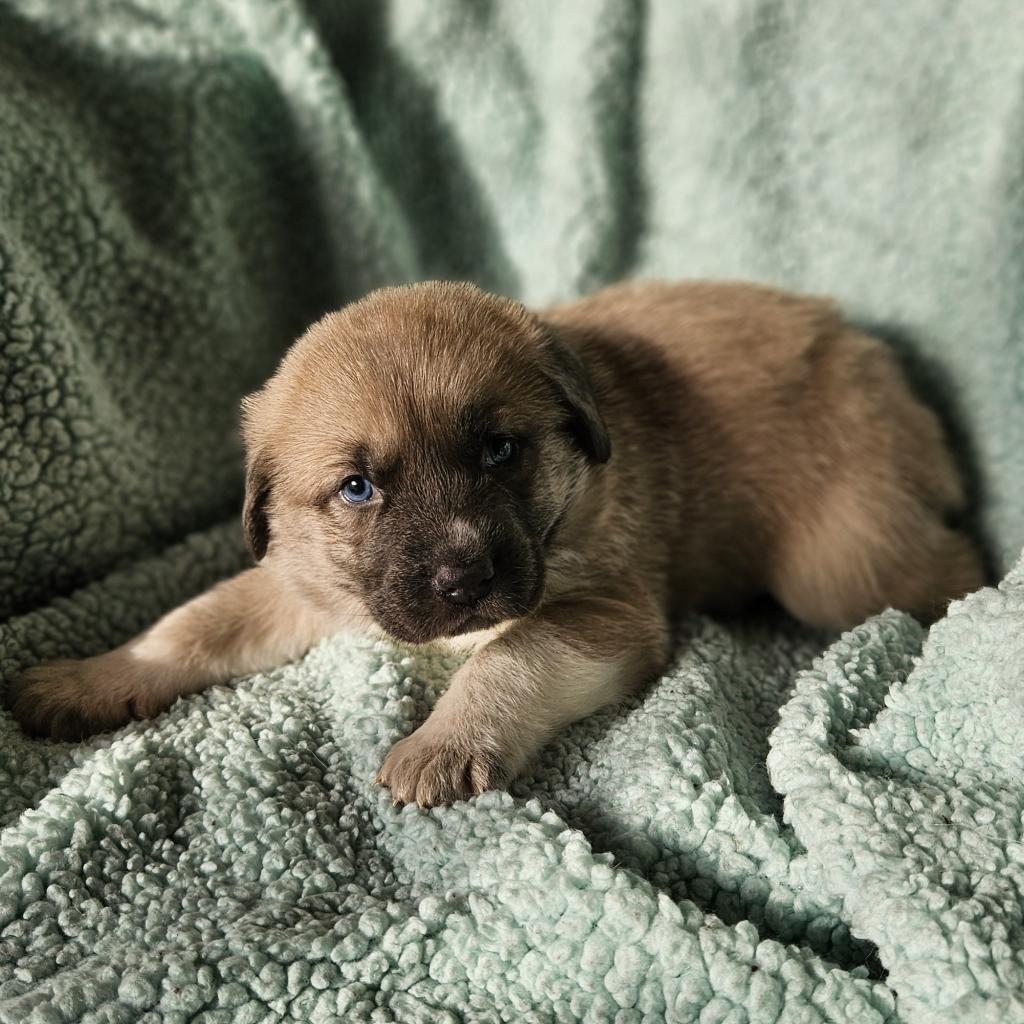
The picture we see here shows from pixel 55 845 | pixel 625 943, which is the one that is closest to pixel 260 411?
pixel 55 845

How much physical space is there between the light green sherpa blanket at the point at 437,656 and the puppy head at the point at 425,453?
350 mm

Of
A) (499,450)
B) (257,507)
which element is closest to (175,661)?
(257,507)

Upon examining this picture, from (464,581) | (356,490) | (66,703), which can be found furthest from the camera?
(66,703)

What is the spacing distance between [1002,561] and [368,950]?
2066mm

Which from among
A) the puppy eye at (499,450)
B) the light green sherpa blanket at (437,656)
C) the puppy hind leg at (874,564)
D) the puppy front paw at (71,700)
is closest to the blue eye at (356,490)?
the puppy eye at (499,450)

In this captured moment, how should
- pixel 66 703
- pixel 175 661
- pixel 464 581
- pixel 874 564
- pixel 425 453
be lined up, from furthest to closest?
pixel 874 564, pixel 175 661, pixel 66 703, pixel 425 453, pixel 464 581

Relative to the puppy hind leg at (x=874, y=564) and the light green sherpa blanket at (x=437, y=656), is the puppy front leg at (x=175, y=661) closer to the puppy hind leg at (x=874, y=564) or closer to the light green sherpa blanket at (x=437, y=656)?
the light green sherpa blanket at (x=437, y=656)

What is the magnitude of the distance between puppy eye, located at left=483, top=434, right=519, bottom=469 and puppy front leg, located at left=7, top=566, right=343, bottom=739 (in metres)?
0.68

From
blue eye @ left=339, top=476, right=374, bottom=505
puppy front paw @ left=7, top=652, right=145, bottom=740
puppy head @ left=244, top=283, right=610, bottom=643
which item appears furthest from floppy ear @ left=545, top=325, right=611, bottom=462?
puppy front paw @ left=7, top=652, right=145, bottom=740

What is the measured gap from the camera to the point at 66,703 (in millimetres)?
2512

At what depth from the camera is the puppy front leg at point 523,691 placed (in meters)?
2.14

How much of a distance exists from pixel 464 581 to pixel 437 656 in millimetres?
541

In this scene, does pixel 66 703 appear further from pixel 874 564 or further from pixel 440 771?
pixel 874 564

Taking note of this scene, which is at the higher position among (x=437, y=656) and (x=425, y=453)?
(x=425, y=453)
